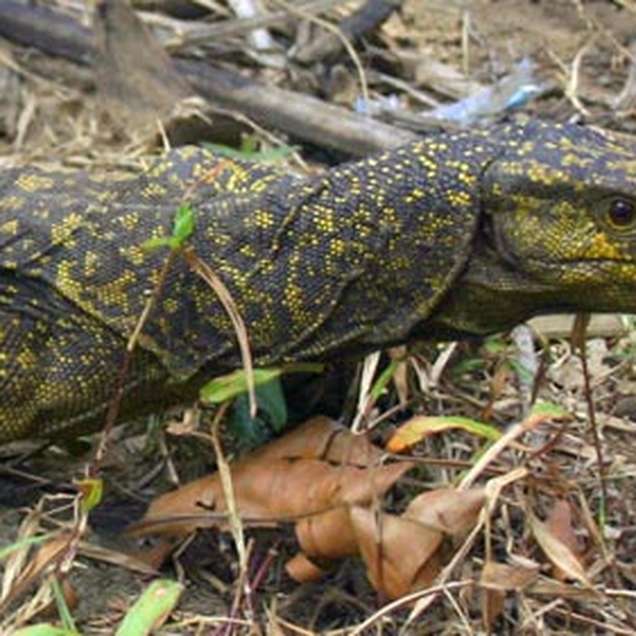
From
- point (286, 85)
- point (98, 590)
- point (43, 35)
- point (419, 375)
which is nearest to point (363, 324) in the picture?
point (419, 375)

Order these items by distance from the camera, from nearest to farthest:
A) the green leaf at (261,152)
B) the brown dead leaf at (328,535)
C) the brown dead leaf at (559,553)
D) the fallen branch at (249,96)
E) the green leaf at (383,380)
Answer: the brown dead leaf at (559,553) < the brown dead leaf at (328,535) < the green leaf at (383,380) < the green leaf at (261,152) < the fallen branch at (249,96)

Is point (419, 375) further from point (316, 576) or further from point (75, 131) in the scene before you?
point (75, 131)

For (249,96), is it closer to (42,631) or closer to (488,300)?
(488,300)

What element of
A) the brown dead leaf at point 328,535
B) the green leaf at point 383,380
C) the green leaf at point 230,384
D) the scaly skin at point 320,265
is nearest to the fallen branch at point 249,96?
the green leaf at point 383,380

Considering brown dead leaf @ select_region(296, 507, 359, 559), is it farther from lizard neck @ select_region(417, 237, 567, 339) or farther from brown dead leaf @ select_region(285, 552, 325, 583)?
lizard neck @ select_region(417, 237, 567, 339)

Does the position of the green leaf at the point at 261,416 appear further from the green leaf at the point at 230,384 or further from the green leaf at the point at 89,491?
the green leaf at the point at 89,491

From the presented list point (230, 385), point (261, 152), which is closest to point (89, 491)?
point (230, 385)
